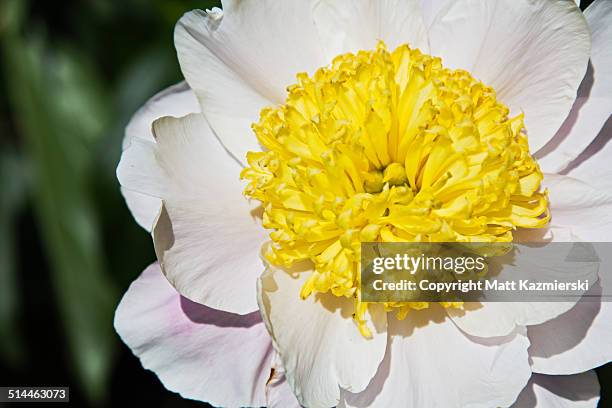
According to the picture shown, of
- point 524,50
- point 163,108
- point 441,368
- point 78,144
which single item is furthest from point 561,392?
point 78,144

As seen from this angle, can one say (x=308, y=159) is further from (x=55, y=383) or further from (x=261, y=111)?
(x=55, y=383)

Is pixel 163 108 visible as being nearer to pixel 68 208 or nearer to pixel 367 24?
pixel 367 24

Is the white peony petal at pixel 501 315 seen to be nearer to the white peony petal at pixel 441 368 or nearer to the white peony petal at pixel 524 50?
the white peony petal at pixel 441 368
